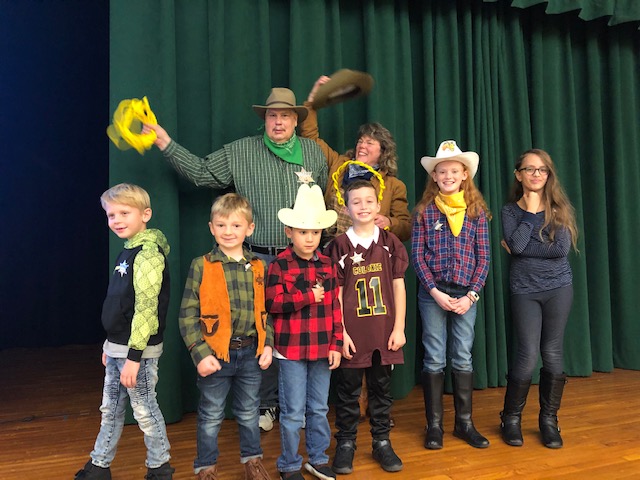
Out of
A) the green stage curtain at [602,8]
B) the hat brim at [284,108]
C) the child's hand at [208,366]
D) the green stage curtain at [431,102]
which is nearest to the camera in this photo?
the child's hand at [208,366]

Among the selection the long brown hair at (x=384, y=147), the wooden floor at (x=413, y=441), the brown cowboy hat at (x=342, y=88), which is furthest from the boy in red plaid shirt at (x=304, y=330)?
the brown cowboy hat at (x=342, y=88)

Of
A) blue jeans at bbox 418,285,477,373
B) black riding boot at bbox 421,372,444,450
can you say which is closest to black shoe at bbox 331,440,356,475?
black riding boot at bbox 421,372,444,450

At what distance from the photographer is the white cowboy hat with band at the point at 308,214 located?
1.94m

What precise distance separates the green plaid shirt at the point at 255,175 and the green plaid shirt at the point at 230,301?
60 cm

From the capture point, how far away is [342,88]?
2762 millimetres

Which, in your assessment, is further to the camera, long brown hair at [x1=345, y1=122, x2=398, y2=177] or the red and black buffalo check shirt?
long brown hair at [x1=345, y1=122, x2=398, y2=177]

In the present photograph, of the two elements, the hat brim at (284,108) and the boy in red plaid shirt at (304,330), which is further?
the hat brim at (284,108)

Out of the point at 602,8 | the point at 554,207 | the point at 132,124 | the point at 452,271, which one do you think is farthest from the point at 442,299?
the point at 602,8

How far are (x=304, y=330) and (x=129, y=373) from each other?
25.2 inches

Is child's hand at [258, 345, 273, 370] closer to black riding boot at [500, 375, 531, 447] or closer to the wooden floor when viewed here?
the wooden floor

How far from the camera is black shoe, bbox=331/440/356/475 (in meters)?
2.02

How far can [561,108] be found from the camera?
3646mm

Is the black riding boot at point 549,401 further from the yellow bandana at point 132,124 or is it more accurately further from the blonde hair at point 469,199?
the yellow bandana at point 132,124

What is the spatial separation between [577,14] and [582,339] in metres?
2.26
